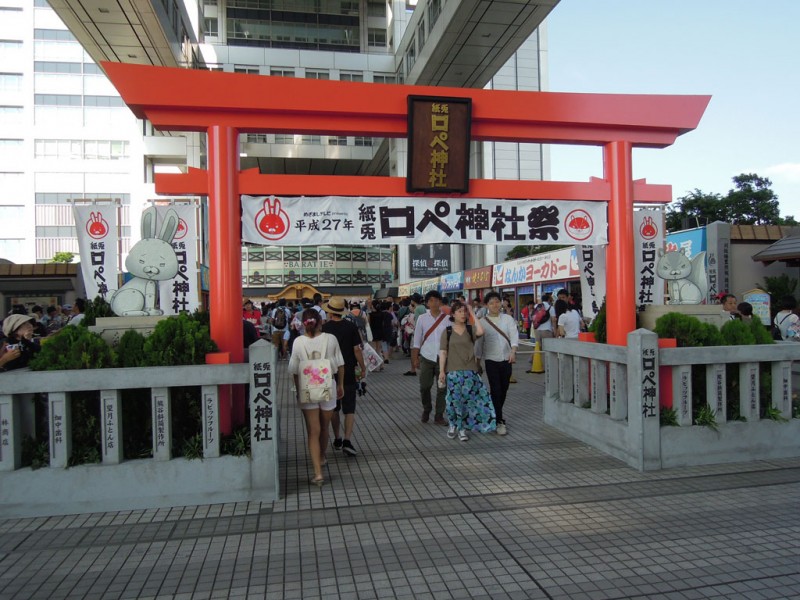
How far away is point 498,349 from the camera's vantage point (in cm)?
708

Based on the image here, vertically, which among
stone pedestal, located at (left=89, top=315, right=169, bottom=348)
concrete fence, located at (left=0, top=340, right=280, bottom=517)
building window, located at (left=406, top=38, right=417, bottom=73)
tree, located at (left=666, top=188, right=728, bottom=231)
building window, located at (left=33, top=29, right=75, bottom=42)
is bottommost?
concrete fence, located at (left=0, top=340, right=280, bottom=517)

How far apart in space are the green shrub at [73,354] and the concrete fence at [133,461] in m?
0.25

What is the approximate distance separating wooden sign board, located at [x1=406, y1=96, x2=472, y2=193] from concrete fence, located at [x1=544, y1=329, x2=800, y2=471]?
8.50 feet

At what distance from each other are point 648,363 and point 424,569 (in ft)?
10.1

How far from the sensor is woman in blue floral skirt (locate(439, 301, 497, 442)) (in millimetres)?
6758

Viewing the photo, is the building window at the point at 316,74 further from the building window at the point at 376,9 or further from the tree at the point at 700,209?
the tree at the point at 700,209

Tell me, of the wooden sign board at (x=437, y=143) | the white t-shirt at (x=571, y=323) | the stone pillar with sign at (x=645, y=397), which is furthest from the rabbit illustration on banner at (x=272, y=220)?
the white t-shirt at (x=571, y=323)

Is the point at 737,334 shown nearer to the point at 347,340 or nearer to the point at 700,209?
the point at 347,340

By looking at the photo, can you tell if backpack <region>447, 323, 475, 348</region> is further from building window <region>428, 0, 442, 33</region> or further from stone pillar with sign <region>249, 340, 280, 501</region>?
building window <region>428, 0, 442, 33</region>

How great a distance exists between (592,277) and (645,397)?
132 inches

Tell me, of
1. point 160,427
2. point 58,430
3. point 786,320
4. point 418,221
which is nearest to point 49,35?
point 418,221

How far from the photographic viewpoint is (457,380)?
677 centimetres

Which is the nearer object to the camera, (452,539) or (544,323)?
(452,539)

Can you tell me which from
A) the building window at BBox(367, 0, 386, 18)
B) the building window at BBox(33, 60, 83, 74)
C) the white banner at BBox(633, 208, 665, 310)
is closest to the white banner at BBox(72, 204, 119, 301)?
the white banner at BBox(633, 208, 665, 310)
